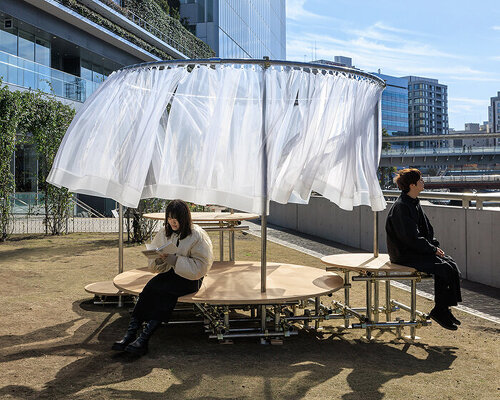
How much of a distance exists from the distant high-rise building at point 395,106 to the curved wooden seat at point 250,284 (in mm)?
143322

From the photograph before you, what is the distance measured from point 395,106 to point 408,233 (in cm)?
14925

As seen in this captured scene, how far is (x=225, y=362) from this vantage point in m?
5.27

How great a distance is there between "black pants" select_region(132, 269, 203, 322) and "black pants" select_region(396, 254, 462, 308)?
233 cm

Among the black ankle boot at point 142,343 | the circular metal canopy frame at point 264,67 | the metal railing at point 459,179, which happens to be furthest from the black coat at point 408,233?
the metal railing at point 459,179

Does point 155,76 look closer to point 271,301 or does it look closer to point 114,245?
point 271,301

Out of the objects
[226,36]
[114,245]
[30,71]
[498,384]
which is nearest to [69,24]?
[30,71]

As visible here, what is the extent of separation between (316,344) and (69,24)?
25664 millimetres

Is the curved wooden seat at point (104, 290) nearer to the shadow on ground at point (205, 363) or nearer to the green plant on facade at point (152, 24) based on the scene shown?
the shadow on ground at point (205, 363)

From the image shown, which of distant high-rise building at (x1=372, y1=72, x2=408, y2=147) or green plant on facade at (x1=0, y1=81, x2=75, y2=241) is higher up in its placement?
distant high-rise building at (x1=372, y1=72, x2=408, y2=147)

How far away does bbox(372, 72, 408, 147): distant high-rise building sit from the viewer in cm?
14675

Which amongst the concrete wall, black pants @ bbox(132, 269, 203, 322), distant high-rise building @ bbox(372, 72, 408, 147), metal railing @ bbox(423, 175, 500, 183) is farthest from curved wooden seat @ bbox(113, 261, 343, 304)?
distant high-rise building @ bbox(372, 72, 408, 147)

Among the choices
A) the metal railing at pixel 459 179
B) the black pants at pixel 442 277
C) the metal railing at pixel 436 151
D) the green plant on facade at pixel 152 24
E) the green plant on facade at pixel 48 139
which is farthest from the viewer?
the metal railing at pixel 459 179

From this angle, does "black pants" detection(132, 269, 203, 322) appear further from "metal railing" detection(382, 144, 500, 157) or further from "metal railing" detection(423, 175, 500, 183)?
"metal railing" detection(423, 175, 500, 183)

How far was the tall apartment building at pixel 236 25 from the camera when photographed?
46969 millimetres
